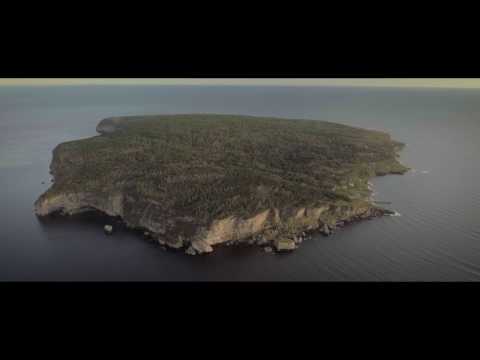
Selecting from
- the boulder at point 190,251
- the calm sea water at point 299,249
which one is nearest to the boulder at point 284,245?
the calm sea water at point 299,249

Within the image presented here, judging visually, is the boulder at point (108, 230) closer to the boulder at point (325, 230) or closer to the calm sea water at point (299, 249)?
the calm sea water at point (299, 249)

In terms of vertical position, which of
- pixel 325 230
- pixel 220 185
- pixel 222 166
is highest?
pixel 222 166

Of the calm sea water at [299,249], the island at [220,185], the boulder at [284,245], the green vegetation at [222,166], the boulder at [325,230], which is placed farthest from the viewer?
the green vegetation at [222,166]

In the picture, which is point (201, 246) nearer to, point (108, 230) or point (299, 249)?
point (299, 249)

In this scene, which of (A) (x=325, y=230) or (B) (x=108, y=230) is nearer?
(A) (x=325, y=230)

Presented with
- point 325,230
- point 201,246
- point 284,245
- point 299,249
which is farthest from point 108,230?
point 325,230
